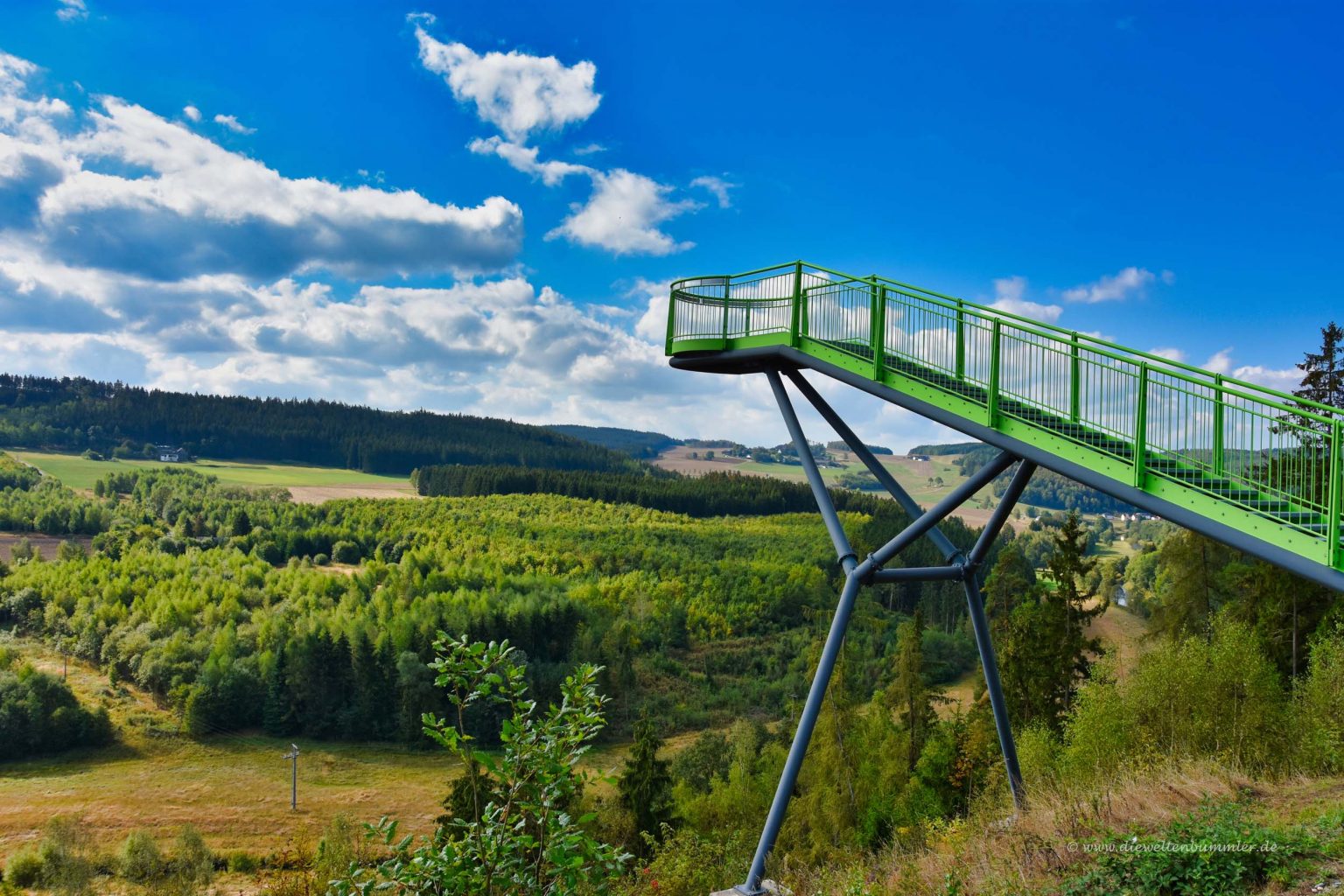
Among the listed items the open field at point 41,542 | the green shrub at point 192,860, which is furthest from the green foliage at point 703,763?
the open field at point 41,542

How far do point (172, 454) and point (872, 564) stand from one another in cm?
19448

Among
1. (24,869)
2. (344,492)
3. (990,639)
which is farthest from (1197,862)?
(344,492)

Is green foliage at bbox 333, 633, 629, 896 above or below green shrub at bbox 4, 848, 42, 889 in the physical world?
above

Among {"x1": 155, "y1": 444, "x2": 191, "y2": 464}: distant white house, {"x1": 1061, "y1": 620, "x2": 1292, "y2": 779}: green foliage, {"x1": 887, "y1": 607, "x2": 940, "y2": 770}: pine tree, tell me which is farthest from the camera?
{"x1": 155, "y1": 444, "x2": 191, "y2": 464}: distant white house

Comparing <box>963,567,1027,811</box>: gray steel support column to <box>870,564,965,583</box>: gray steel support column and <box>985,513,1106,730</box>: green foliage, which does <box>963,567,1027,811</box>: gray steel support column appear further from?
<box>985,513,1106,730</box>: green foliage

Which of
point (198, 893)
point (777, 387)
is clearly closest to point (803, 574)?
point (198, 893)

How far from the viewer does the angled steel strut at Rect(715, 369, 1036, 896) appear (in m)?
11.0

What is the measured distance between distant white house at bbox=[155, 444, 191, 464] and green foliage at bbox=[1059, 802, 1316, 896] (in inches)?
7573

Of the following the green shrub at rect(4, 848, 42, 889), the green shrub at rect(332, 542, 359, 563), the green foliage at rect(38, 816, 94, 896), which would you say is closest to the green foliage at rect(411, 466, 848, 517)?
the green shrub at rect(332, 542, 359, 563)

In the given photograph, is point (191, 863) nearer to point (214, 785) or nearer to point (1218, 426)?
point (214, 785)

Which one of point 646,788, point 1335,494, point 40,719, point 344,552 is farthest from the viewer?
point 344,552

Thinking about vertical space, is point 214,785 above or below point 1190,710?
below

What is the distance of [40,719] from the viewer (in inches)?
A: 2479

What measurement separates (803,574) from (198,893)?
67082 millimetres
